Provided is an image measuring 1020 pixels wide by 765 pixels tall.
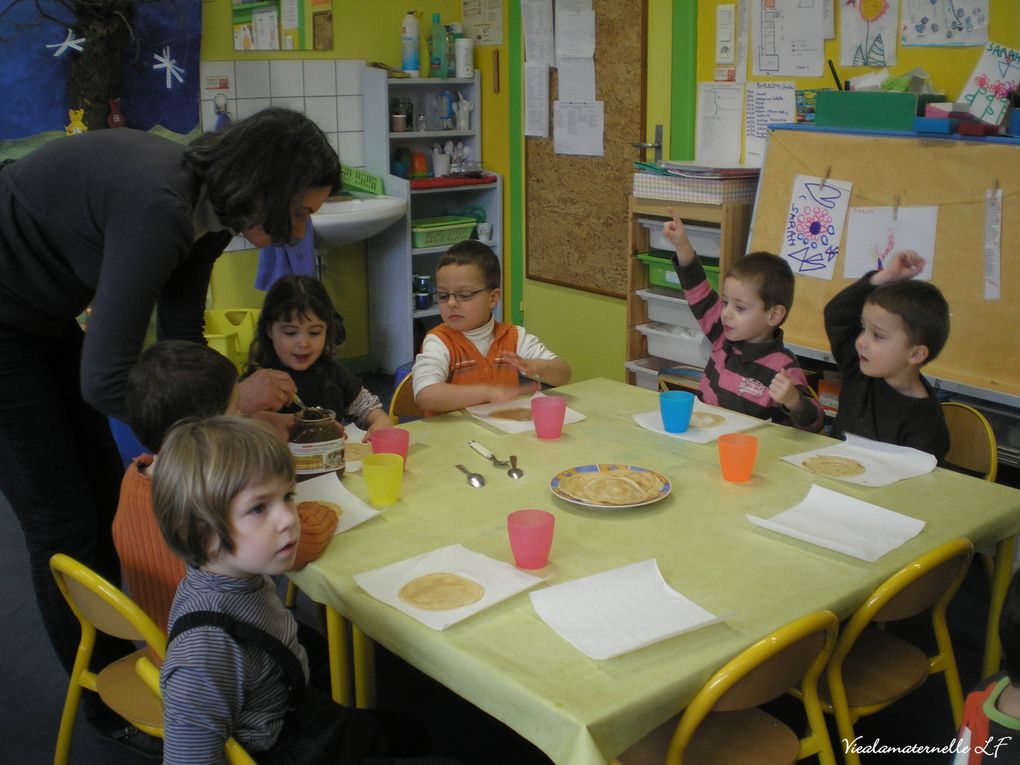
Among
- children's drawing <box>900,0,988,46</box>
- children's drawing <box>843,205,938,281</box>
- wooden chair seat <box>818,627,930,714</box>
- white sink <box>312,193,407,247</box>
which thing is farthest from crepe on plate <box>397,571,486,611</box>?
white sink <box>312,193,407,247</box>

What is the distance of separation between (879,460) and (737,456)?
357mm

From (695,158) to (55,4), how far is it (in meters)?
2.62

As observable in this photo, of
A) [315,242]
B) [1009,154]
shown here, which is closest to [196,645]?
[1009,154]

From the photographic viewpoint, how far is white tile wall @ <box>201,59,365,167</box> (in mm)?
4523

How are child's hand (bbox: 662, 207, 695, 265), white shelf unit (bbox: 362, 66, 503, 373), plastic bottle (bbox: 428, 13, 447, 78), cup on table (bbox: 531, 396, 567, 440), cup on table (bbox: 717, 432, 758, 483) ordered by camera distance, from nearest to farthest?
cup on table (bbox: 717, 432, 758, 483), cup on table (bbox: 531, 396, 567, 440), child's hand (bbox: 662, 207, 695, 265), white shelf unit (bbox: 362, 66, 503, 373), plastic bottle (bbox: 428, 13, 447, 78)

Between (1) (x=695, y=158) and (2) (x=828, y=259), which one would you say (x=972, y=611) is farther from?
(1) (x=695, y=158)

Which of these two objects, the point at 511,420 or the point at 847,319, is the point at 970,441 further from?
the point at 511,420

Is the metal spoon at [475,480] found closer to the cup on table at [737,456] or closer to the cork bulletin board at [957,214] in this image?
the cup on table at [737,456]

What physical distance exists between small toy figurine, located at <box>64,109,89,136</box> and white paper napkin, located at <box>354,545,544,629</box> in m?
3.19

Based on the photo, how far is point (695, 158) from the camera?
4.30 meters

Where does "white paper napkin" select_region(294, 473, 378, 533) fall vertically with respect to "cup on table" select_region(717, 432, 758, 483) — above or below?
below

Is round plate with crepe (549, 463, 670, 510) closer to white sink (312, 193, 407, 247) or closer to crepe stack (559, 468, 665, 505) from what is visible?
crepe stack (559, 468, 665, 505)

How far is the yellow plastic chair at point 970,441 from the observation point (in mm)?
2318

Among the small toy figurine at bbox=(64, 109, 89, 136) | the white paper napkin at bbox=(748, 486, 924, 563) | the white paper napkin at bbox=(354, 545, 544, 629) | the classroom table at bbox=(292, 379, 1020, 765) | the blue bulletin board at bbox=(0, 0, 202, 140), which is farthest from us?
the small toy figurine at bbox=(64, 109, 89, 136)
